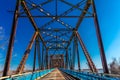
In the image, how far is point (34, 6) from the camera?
55.5 feet

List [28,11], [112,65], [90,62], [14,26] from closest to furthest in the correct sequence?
[14,26]
[90,62]
[28,11]
[112,65]

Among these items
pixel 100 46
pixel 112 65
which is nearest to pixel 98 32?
pixel 100 46

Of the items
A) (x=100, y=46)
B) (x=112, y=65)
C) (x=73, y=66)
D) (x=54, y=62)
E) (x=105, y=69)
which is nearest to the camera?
(x=105, y=69)

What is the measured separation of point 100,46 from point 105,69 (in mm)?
2152

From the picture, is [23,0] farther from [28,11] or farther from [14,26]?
[14,26]

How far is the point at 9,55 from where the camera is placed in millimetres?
13055

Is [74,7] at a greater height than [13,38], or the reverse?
[74,7]

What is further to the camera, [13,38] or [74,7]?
[74,7]

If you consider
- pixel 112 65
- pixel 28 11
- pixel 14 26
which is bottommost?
pixel 112 65

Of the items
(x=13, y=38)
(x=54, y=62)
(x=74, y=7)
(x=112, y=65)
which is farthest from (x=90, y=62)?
(x=54, y=62)

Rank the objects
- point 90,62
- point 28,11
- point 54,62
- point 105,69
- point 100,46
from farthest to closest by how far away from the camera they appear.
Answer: point 54,62 < point 28,11 < point 90,62 < point 100,46 < point 105,69

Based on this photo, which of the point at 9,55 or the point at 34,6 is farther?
the point at 34,6

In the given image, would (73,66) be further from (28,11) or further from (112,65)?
(112,65)

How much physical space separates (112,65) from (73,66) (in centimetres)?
3895
